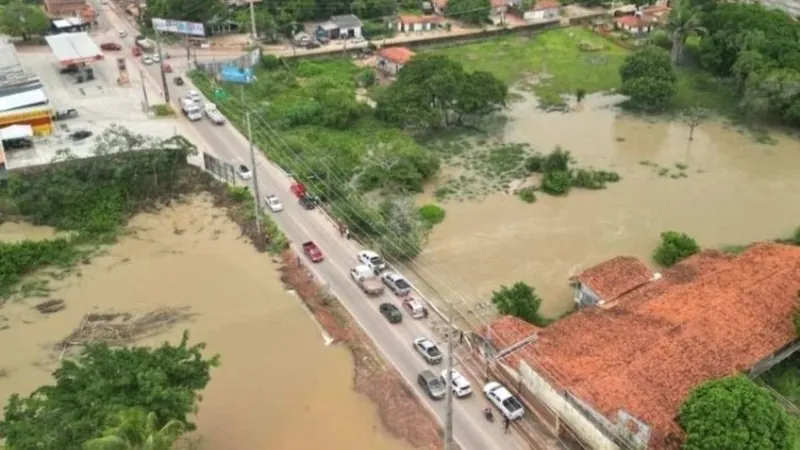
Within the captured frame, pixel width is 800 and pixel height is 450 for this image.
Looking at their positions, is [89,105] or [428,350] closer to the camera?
[428,350]

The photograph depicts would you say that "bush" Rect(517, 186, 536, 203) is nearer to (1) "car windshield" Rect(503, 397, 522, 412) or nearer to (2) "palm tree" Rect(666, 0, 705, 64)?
(1) "car windshield" Rect(503, 397, 522, 412)

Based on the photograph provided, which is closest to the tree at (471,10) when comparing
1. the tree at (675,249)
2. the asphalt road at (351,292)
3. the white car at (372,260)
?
the asphalt road at (351,292)

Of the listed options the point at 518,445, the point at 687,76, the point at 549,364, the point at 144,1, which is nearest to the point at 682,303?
the point at 549,364

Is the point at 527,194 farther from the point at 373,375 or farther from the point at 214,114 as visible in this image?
the point at 214,114

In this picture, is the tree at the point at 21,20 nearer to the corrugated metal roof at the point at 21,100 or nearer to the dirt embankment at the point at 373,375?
the corrugated metal roof at the point at 21,100

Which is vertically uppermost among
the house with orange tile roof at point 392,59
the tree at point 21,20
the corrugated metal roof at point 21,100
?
the tree at point 21,20

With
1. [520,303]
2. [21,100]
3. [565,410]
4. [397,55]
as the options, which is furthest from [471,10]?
[565,410]
